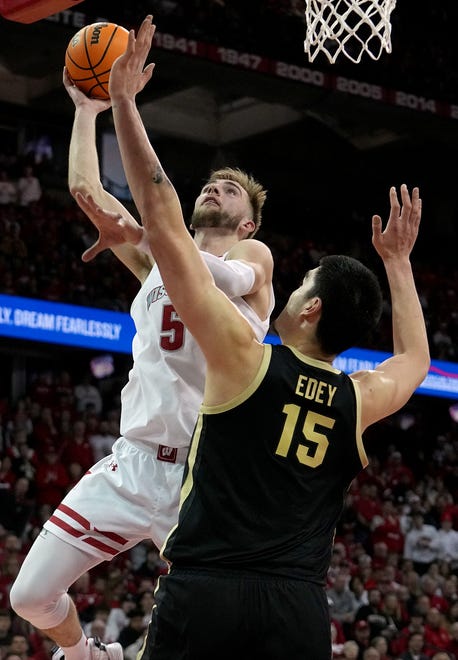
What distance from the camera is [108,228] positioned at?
3381 mm

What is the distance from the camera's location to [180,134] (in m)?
21.4

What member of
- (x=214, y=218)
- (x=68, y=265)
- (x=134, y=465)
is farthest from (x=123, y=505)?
(x=68, y=265)

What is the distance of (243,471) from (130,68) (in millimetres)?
1190

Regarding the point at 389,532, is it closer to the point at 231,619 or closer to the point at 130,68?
the point at 231,619

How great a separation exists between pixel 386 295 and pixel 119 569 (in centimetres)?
952

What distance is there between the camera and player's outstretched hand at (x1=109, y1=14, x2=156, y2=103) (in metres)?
3.05

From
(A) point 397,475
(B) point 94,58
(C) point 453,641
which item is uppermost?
(B) point 94,58

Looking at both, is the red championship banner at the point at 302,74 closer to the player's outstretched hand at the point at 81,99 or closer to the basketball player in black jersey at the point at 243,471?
the player's outstretched hand at the point at 81,99

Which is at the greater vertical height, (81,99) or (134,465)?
(81,99)

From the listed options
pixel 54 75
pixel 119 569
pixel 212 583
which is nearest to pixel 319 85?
pixel 54 75

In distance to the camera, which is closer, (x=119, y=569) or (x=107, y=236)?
(x=107, y=236)

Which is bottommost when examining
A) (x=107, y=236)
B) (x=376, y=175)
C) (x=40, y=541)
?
(x=40, y=541)

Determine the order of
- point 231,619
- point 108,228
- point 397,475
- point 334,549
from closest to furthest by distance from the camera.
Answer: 1. point 231,619
2. point 108,228
3. point 334,549
4. point 397,475

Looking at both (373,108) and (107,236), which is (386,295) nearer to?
(373,108)
